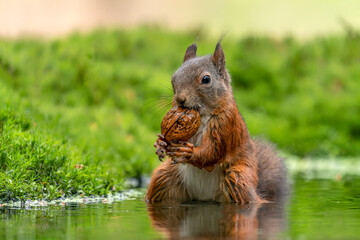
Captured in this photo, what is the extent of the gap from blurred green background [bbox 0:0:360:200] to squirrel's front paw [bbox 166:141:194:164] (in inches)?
41.6

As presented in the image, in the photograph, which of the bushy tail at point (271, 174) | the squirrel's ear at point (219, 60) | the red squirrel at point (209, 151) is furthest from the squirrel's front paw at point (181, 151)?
the bushy tail at point (271, 174)

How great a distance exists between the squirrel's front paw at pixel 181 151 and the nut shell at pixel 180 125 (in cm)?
10

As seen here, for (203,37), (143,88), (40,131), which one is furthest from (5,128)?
(203,37)

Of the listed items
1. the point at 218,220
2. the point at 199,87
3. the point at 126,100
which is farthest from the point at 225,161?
the point at 126,100

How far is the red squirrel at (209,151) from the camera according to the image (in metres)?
7.21

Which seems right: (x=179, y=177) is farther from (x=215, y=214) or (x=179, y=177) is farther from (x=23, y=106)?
(x=23, y=106)

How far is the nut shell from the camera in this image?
7.04m

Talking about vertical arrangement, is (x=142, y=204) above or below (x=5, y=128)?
below

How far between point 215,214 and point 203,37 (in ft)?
53.9

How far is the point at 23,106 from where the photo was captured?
10055mm

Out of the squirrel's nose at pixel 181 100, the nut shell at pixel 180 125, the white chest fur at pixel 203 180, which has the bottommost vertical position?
the white chest fur at pixel 203 180

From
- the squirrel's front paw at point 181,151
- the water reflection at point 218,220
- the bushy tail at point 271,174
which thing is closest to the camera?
the water reflection at point 218,220

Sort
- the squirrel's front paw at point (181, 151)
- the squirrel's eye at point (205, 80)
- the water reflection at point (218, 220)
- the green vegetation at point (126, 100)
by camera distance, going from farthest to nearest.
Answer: the green vegetation at point (126, 100) → the squirrel's eye at point (205, 80) → the squirrel's front paw at point (181, 151) → the water reflection at point (218, 220)

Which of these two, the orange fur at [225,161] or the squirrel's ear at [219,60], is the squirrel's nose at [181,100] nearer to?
the orange fur at [225,161]
